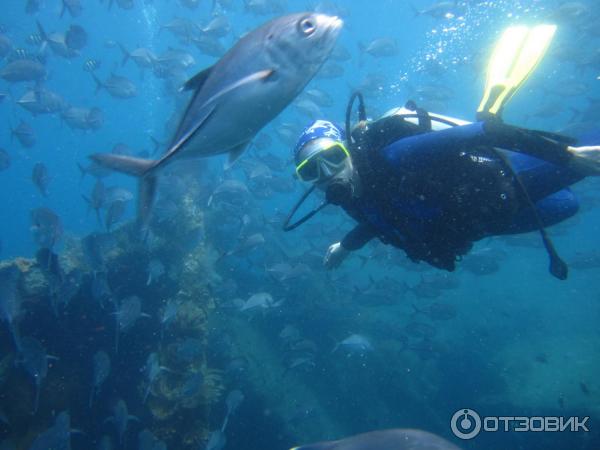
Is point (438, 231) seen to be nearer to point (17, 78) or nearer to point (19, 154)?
point (17, 78)

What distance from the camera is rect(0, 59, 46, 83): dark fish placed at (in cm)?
1033

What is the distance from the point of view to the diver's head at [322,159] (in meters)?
3.00

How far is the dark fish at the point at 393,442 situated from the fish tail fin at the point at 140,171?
3594 mm

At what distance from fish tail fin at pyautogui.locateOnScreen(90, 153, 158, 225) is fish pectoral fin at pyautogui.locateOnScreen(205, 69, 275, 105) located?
22.2 inches

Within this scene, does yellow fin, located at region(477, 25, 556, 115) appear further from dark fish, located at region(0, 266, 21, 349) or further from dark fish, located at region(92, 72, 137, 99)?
dark fish, located at region(92, 72, 137, 99)

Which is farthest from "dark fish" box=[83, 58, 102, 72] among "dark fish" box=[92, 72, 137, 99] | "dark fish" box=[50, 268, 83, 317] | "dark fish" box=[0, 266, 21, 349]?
"dark fish" box=[0, 266, 21, 349]

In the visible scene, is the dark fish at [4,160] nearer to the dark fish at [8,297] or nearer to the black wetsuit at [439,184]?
the dark fish at [8,297]

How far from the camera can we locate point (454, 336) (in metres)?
16.0

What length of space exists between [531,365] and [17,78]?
62.5ft

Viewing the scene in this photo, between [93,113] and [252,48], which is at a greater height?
[252,48]

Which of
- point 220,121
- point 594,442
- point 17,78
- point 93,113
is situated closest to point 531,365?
point 594,442

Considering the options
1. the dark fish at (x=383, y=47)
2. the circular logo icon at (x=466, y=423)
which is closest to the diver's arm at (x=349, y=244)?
the circular logo icon at (x=466, y=423)

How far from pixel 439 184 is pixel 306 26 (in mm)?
1901

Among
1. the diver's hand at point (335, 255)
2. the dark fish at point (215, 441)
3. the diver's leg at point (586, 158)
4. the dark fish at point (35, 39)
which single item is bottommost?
the dark fish at point (215, 441)
